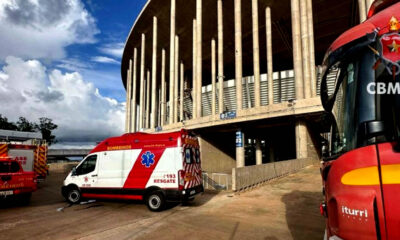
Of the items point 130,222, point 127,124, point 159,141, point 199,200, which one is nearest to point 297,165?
point 199,200

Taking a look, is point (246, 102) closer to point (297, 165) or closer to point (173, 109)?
point (173, 109)

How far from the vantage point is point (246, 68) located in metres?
46.7

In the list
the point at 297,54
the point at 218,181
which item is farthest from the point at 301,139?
the point at 218,181

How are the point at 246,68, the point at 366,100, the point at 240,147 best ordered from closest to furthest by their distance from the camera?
the point at 366,100 < the point at 240,147 < the point at 246,68

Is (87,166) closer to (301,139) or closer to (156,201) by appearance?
(156,201)

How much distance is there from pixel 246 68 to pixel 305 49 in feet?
76.8

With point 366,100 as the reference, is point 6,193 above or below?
below

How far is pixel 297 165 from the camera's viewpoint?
58.6 feet

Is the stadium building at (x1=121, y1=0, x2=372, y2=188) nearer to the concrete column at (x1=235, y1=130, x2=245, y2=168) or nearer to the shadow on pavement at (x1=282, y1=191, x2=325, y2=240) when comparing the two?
the concrete column at (x1=235, y1=130, x2=245, y2=168)

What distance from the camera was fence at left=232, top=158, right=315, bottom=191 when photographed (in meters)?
11.1

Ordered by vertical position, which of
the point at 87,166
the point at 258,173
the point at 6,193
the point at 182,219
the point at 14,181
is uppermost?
the point at 87,166

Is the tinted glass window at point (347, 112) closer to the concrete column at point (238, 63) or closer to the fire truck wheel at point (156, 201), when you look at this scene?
the fire truck wheel at point (156, 201)

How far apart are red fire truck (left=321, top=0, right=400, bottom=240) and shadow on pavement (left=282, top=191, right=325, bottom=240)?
3818 millimetres

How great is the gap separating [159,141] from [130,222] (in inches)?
114
